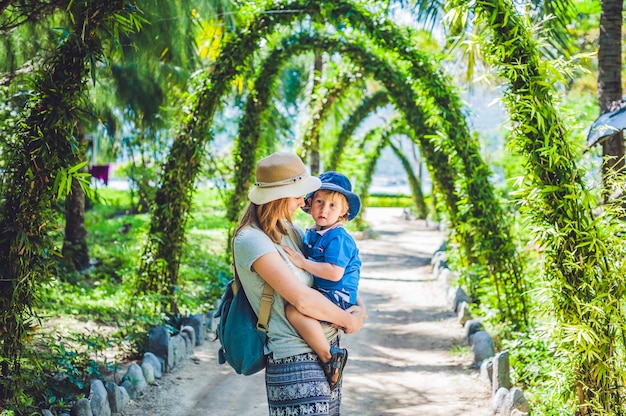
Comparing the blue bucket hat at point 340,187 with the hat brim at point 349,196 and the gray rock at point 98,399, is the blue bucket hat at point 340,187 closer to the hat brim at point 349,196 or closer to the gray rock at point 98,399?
the hat brim at point 349,196

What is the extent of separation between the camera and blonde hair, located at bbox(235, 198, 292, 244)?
267cm

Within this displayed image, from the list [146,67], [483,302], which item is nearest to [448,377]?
[483,302]

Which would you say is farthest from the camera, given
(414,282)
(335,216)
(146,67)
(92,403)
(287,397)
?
(414,282)

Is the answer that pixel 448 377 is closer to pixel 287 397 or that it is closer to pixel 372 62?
pixel 287 397

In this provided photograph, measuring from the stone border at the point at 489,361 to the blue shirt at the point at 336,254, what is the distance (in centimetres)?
204

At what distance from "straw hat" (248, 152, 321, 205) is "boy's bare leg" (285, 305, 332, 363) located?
0.43 meters

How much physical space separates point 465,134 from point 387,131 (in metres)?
12.0

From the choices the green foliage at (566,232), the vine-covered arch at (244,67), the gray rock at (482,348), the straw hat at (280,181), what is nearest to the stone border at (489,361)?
the gray rock at (482,348)

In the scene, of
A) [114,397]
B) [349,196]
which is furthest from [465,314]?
[349,196]

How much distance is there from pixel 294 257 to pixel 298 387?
1.62ft

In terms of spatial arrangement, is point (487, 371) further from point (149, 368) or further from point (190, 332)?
point (190, 332)

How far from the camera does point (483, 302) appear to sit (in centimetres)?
747

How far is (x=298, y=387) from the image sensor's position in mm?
2607

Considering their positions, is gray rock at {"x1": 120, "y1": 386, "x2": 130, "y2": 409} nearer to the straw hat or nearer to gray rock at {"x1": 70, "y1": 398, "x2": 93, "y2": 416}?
gray rock at {"x1": 70, "y1": 398, "x2": 93, "y2": 416}
